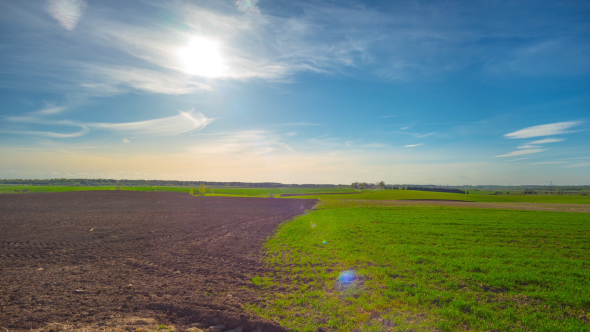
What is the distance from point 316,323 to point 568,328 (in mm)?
6615

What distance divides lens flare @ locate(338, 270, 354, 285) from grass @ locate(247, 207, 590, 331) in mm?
112

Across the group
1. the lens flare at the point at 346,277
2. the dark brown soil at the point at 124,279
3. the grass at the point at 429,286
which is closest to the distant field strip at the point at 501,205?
the grass at the point at 429,286

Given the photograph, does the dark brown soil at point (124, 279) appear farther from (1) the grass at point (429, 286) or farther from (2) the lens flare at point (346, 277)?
(2) the lens flare at point (346, 277)

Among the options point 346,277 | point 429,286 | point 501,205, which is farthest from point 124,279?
point 501,205

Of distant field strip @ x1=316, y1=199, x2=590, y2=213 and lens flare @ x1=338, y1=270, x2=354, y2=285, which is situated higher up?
lens flare @ x1=338, y1=270, x2=354, y2=285

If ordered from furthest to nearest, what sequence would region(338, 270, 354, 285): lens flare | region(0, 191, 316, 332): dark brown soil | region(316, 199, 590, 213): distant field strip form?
region(316, 199, 590, 213): distant field strip, region(338, 270, 354, 285): lens flare, region(0, 191, 316, 332): dark brown soil

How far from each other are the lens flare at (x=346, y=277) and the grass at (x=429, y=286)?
112 mm

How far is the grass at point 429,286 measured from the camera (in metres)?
7.38

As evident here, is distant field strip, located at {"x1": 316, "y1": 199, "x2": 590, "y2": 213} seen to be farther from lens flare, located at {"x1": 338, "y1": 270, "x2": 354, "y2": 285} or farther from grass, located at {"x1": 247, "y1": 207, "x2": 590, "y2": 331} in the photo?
lens flare, located at {"x1": 338, "y1": 270, "x2": 354, "y2": 285}

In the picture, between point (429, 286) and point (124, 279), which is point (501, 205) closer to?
point (429, 286)

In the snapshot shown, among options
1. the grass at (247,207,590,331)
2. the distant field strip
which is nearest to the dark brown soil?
the grass at (247,207,590,331)

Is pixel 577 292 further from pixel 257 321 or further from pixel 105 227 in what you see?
pixel 105 227

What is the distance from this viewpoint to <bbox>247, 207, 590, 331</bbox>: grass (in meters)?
7.38

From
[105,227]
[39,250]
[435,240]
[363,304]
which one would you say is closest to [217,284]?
[363,304]
